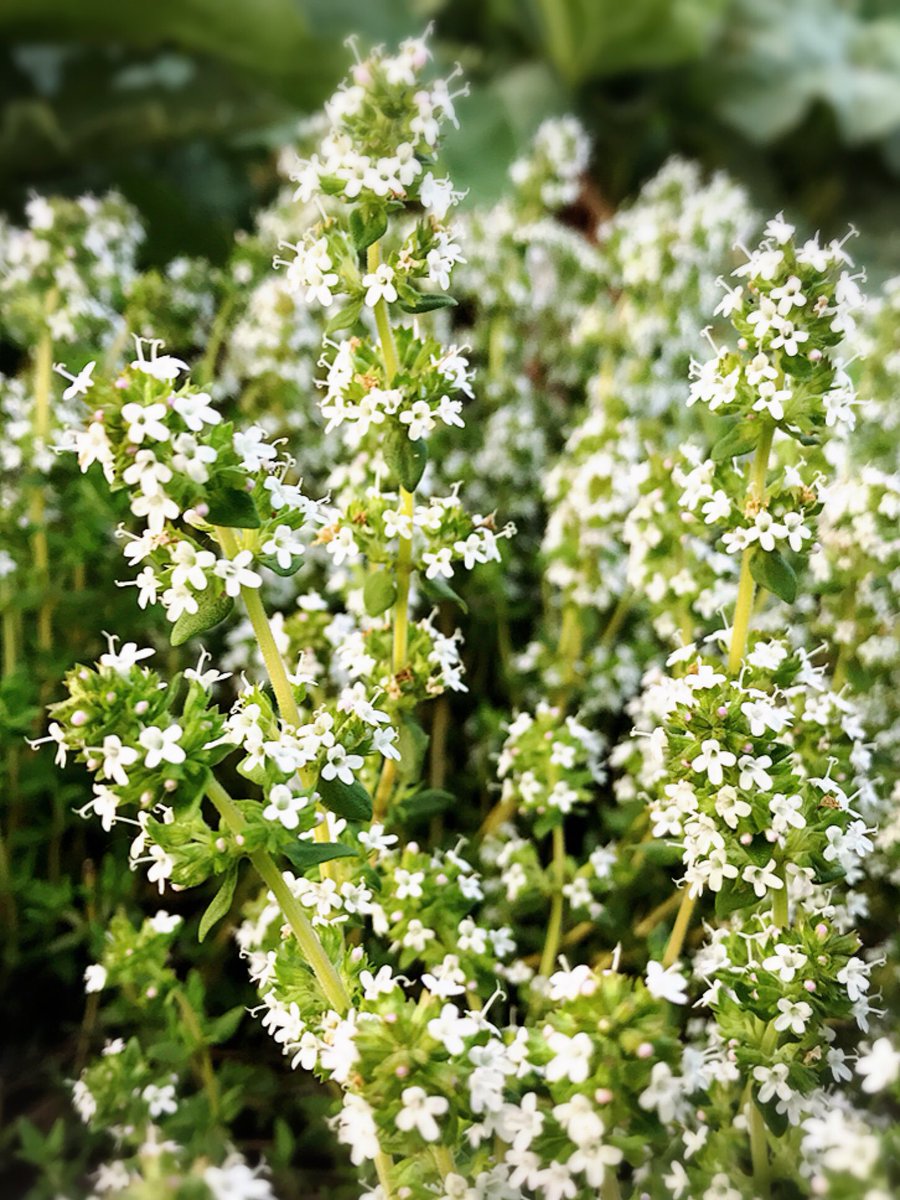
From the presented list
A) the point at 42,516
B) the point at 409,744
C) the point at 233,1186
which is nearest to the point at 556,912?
the point at 409,744

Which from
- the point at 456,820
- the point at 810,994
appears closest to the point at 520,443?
the point at 456,820

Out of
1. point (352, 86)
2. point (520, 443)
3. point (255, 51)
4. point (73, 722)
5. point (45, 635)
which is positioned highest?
point (255, 51)

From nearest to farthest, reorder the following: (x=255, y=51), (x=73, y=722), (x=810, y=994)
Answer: (x=73, y=722), (x=810, y=994), (x=255, y=51)

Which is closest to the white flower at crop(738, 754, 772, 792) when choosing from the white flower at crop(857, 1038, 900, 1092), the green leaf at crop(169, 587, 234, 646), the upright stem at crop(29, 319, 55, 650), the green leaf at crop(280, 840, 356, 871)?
the white flower at crop(857, 1038, 900, 1092)

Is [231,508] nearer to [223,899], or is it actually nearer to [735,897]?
[223,899]

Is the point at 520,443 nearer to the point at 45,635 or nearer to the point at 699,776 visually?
the point at 45,635
